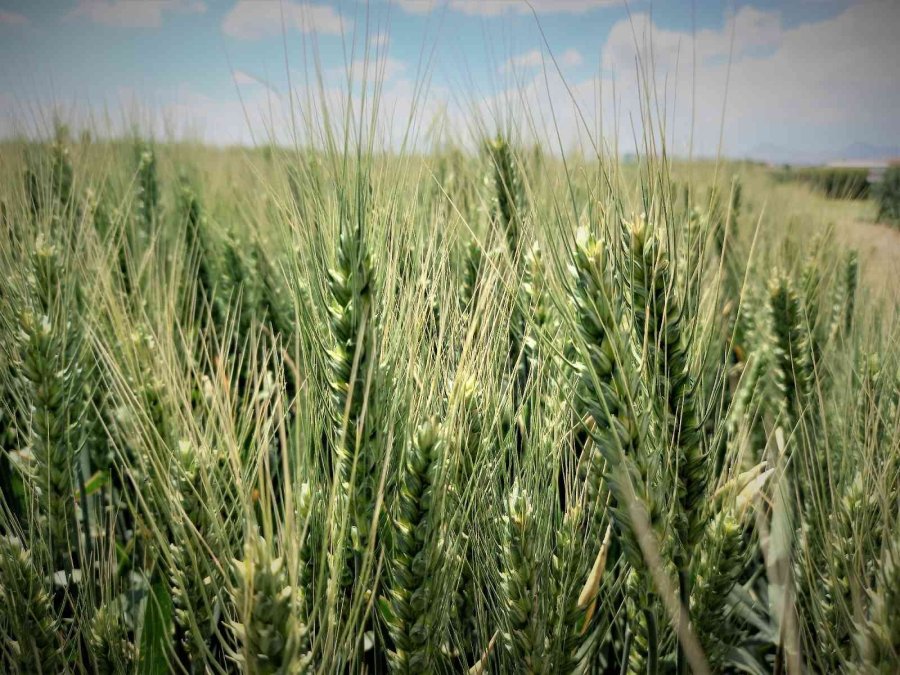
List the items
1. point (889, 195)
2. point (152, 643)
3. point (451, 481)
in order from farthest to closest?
point (889, 195), point (152, 643), point (451, 481)

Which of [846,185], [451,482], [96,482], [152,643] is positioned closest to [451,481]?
[451,482]

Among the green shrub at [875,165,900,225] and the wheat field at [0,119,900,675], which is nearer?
the wheat field at [0,119,900,675]

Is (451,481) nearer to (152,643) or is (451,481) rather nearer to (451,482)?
(451,482)

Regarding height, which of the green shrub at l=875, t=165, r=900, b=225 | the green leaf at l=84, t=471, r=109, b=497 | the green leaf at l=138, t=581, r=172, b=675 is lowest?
the green leaf at l=138, t=581, r=172, b=675

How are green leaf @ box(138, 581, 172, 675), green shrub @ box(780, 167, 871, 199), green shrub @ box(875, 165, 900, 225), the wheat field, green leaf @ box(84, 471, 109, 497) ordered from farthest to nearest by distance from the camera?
green shrub @ box(875, 165, 900, 225) < green shrub @ box(780, 167, 871, 199) < green leaf @ box(84, 471, 109, 497) < green leaf @ box(138, 581, 172, 675) < the wheat field

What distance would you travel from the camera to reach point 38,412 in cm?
110

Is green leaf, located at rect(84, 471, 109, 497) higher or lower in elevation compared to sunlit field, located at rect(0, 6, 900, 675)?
lower

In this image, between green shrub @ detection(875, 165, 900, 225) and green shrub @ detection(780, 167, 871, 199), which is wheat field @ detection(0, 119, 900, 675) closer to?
green shrub @ detection(780, 167, 871, 199)

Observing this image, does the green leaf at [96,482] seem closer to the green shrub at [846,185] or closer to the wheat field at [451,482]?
the wheat field at [451,482]

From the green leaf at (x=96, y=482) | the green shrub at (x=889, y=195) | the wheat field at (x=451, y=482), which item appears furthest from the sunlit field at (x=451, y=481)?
the green shrub at (x=889, y=195)

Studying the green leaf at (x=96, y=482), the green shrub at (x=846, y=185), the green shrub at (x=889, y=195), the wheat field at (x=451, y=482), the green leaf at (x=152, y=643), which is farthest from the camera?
the green shrub at (x=889, y=195)

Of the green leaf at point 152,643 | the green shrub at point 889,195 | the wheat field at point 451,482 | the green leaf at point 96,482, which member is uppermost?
the green shrub at point 889,195

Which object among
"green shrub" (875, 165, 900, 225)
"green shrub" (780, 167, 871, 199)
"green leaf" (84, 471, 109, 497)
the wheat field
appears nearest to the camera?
the wheat field

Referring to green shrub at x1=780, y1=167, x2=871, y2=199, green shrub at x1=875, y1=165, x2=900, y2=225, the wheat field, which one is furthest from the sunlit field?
green shrub at x1=875, y1=165, x2=900, y2=225
